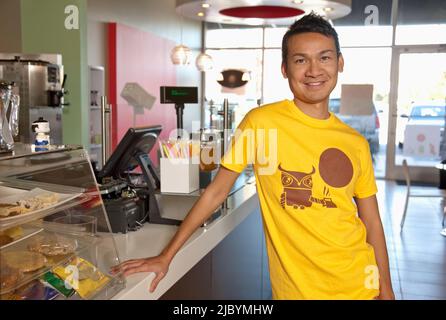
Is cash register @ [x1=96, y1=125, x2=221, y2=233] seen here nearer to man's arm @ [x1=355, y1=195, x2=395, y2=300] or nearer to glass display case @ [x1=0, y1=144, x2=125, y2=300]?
glass display case @ [x1=0, y1=144, x2=125, y2=300]

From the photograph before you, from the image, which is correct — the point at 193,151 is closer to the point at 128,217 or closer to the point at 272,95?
the point at 128,217

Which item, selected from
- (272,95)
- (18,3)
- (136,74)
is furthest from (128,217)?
(272,95)

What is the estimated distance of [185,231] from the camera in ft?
5.15

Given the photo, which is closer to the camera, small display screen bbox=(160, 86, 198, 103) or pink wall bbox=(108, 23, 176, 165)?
small display screen bbox=(160, 86, 198, 103)

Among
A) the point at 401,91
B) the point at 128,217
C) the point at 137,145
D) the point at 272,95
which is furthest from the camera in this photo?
the point at 272,95

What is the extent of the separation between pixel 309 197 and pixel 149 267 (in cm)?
54

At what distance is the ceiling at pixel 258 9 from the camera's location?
6637mm

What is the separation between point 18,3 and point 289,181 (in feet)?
17.6

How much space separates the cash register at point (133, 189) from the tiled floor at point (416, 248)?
2571 millimetres

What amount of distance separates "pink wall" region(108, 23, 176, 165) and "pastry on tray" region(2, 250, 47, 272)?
17.4 ft

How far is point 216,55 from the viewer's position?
39.5 ft

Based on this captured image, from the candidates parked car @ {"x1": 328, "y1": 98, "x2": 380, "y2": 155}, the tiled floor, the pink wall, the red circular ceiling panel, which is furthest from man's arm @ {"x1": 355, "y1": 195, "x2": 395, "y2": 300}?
parked car @ {"x1": 328, "y1": 98, "x2": 380, "y2": 155}

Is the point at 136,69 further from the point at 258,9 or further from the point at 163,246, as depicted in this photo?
the point at 163,246

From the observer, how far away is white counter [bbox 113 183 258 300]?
1462 mm
